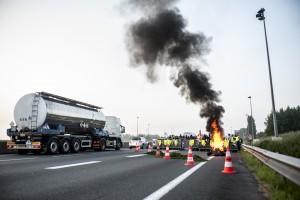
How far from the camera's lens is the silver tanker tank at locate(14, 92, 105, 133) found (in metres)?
19.1

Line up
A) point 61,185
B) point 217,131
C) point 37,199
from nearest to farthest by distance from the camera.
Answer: point 37,199, point 61,185, point 217,131

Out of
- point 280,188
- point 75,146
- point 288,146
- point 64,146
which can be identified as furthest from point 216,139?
point 280,188

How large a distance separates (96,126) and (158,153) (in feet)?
32.7

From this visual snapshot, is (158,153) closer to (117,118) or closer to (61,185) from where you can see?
(61,185)

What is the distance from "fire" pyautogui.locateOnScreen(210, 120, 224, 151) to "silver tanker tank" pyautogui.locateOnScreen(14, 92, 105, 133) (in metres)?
10.3

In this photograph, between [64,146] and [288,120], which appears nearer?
[64,146]

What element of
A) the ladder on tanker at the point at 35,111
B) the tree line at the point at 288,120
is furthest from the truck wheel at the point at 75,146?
the tree line at the point at 288,120

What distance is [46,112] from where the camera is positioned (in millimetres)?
19094

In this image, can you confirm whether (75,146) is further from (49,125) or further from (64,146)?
(49,125)

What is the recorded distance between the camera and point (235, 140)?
2553 cm

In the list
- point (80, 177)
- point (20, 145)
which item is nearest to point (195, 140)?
point (20, 145)

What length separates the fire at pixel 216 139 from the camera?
64.1 feet

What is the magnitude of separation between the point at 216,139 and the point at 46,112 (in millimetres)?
12275

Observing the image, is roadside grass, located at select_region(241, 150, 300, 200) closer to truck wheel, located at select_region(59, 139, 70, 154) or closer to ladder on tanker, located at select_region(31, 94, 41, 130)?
ladder on tanker, located at select_region(31, 94, 41, 130)
